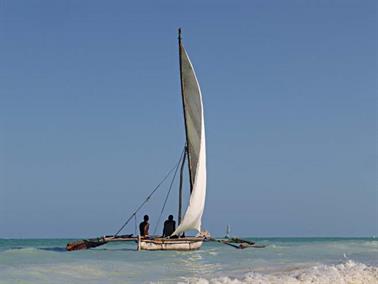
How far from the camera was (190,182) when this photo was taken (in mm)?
27438

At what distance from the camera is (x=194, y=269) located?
18125 mm

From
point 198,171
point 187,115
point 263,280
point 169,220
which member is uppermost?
point 187,115

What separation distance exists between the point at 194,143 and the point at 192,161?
77 centimetres

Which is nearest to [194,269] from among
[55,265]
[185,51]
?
[55,265]

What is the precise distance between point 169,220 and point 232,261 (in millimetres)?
6740

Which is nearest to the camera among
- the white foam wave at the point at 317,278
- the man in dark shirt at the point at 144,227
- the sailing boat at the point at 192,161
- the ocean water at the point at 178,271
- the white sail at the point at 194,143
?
the white foam wave at the point at 317,278

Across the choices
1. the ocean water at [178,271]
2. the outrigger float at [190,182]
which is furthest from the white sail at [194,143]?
the ocean water at [178,271]

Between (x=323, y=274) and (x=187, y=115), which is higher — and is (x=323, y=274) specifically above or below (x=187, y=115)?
below

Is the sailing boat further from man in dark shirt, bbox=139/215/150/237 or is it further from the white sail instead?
man in dark shirt, bbox=139/215/150/237

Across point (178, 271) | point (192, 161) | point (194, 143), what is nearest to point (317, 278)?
point (178, 271)

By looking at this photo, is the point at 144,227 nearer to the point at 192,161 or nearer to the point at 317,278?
the point at 192,161

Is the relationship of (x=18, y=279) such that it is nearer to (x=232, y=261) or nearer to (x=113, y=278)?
(x=113, y=278)

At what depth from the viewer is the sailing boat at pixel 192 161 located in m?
26.6

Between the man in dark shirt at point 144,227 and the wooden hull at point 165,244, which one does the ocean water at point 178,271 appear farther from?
the man in dark shirt at point 144,227
